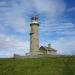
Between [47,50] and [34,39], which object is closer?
[34,39]

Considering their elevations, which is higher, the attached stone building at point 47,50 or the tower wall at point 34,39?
the tower wall at point 34,39

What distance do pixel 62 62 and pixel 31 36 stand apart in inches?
1241

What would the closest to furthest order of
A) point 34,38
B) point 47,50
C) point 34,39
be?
point 34,39, point 34,38, point 47,50

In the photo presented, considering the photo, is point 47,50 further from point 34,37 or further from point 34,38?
point 34,37

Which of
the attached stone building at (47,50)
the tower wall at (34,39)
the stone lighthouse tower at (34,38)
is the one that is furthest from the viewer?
the attached stone building at (47,50)

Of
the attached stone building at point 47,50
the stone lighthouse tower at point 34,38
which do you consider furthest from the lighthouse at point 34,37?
the attached stone building at point 47,50

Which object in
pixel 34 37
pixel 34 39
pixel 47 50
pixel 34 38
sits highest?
pixel 34 37

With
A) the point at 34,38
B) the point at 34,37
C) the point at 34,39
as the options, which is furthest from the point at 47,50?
the point at 34,37

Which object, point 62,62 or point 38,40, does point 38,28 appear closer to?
point 38,40

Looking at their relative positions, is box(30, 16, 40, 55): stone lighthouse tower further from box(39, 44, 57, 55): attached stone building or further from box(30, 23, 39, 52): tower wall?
box(39, 44, 57, 55): attached stone building

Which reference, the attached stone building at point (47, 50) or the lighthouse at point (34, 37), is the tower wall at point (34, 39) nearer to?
the lighthouse at point (34, 37)

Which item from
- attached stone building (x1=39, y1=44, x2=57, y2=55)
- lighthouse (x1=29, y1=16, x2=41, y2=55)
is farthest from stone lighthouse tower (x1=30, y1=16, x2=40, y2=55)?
attached stone building (x1=39, y1=44, x2=57, y2=55)

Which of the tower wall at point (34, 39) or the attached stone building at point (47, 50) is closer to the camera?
the tower wall at point (34, 39)

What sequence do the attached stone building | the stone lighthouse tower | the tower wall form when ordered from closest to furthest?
the stone lighthouse tower < the tower wall < the attached stone building
